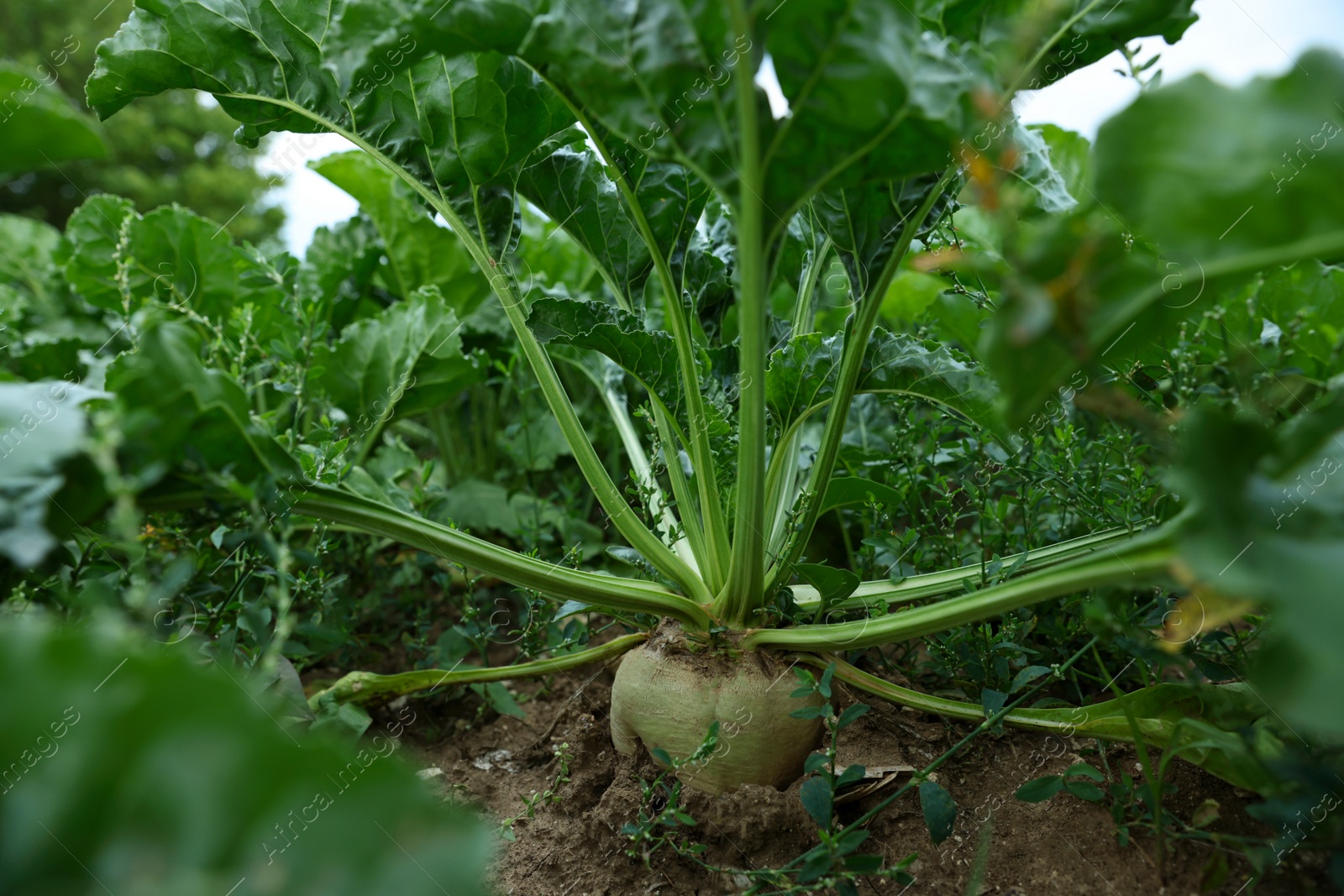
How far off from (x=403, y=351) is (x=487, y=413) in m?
0.34

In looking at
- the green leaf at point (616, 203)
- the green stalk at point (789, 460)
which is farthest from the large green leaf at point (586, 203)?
the green stalk at point (789, 460)

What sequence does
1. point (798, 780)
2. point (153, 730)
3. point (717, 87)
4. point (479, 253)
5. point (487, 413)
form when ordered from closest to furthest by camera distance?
point (153, 730) → point (717, 87) → point (798, 780) → point (479, 253) → point (487, 413)

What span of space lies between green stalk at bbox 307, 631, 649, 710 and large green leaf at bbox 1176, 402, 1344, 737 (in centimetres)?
66

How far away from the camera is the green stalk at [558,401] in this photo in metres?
0.93

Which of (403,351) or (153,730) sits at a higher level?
(153,730)

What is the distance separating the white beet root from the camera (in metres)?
0.84

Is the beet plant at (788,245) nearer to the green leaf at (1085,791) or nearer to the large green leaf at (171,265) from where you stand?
the green leaf at (1085,791)

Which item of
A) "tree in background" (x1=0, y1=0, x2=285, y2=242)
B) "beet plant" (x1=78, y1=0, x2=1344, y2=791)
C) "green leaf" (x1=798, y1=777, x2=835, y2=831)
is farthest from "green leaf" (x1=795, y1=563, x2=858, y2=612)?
"tree in background" (x1=0, y1=0, x2=285, y2=242)

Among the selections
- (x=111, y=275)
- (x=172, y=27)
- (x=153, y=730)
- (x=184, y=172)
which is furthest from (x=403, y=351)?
(x=184, y=172)

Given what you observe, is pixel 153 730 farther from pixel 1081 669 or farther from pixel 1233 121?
pixel 1081 669

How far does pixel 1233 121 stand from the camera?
1.58ft

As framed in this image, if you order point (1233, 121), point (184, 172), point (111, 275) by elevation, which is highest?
point (1233, 121)

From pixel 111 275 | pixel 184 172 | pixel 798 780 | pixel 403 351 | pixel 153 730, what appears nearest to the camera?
pixel 153 730

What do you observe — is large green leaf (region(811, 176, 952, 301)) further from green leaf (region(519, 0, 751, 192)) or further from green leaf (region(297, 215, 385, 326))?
green leaf (region(297, 215, 385, 326))
